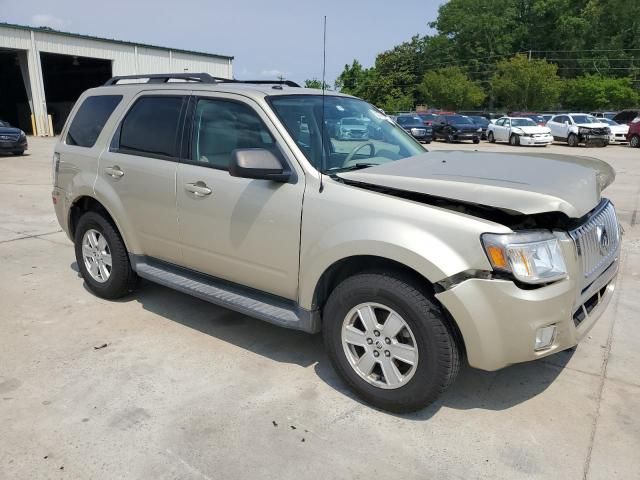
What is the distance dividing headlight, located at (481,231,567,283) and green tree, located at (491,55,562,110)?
59301 mm

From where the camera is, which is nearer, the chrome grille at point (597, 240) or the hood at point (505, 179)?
the hood at point (505, 179)

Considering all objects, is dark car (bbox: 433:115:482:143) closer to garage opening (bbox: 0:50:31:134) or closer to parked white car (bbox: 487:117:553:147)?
parked white car (bbox: 487:117:553:147)

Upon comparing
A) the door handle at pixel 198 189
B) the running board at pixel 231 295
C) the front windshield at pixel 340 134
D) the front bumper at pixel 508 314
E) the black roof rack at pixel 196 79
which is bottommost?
the running board at pixel 231 295

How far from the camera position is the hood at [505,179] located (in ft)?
9.00

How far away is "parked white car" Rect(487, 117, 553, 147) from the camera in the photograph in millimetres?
26609

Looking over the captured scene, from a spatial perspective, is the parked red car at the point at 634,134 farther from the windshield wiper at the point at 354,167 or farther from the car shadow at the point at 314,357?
the windshield wiper at the point at 354,167

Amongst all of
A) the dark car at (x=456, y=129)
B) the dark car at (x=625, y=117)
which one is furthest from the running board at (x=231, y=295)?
the dark car at (x=625, y=117)

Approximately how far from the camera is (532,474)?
268 cm

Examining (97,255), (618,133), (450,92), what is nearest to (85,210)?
(97,255)

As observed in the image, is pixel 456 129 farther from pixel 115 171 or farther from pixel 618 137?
pixel 115 171

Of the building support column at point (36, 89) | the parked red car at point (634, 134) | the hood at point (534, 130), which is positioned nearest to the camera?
the parked red car at point (634, 134)

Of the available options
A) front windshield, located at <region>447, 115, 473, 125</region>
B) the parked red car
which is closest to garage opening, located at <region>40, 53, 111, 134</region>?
front windshield, located at <region>447, 115, 473, 125</region>

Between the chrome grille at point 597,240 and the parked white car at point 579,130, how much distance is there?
25.6m

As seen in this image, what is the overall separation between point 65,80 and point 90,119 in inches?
1628
